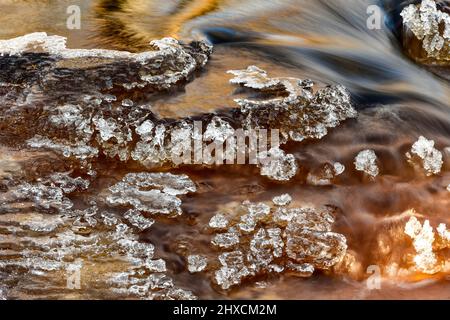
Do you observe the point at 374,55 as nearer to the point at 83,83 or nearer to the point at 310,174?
the point at 310,174

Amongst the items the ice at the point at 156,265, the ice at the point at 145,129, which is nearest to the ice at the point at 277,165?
the ice at the point at 145,129

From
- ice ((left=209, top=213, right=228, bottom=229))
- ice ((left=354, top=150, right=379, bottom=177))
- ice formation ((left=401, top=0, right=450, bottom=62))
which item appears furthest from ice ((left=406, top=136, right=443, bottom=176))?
ice formation ((left=401, top=0, right=450, bottom=62))

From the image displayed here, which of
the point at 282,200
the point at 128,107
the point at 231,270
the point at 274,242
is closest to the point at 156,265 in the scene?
the point at 231,270

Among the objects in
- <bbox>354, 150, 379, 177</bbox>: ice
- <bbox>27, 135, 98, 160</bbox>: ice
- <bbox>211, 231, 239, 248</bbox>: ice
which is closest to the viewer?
<bbox>211, 231, 239, 248</bbox>: ice

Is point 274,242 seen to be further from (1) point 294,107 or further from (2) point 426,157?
(2) point 426,157

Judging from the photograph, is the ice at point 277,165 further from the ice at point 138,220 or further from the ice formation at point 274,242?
the ice at point 138,220

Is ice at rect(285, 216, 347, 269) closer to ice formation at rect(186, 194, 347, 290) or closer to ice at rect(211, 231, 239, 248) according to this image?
ice formation at rect(186, 194, 347, 290)
